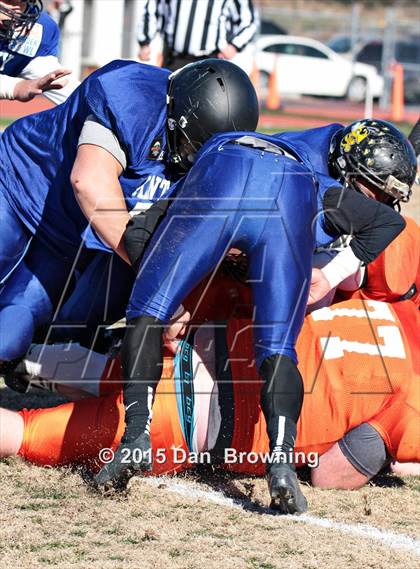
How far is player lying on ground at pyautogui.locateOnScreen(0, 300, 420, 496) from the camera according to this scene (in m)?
3.76

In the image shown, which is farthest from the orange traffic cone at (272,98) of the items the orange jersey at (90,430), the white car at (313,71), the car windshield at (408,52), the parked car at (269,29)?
the orange jersey at (90,430)

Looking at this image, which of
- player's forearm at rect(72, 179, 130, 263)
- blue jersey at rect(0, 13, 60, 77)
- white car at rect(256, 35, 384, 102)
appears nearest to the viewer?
player's forearm at rect(72, 179, 130, 263)

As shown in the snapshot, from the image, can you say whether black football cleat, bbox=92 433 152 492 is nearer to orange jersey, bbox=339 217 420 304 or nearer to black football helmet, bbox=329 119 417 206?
orange jersey, bbox=339 217 420 304

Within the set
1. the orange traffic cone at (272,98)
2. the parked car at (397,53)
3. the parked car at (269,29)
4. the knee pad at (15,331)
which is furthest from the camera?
the parked car at (269,29)

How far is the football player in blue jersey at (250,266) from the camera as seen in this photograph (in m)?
3.40

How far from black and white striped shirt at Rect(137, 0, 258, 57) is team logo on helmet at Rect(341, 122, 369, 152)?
468cm

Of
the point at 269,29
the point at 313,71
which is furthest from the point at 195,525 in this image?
the point at 269,29

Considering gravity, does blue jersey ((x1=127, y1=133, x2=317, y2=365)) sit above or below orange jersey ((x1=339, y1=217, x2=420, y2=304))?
above

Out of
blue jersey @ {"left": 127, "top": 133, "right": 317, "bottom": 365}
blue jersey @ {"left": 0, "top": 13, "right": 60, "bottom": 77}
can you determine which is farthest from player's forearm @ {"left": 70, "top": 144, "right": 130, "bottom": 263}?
blue jersey @ {"left": 0, "top": 13, "right": 60, "bottom": 77}

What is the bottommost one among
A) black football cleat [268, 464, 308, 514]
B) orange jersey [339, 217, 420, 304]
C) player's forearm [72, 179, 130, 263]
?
black football cleat [268, 464, 308, 514]

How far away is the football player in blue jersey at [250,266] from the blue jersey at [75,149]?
31 centimetres

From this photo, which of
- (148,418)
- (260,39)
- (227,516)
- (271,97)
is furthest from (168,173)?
(260,39)

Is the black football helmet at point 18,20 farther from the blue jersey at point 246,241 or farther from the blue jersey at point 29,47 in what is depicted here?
the blue jersey at point 246,241

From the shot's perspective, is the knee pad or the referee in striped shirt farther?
the referee in striped shirt
